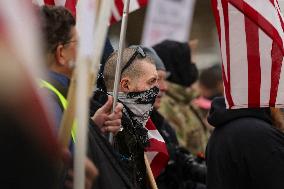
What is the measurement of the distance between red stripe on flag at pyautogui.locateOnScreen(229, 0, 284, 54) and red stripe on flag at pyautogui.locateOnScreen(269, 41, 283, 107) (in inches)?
5.6

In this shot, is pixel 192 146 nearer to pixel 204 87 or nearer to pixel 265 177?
pixel 204 87

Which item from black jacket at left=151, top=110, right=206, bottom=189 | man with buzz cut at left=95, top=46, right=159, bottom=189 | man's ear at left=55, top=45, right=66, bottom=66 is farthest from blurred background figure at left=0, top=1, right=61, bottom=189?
black jacket at left=151, top=110, right=206, bottom=189

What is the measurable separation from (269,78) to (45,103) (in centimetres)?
202

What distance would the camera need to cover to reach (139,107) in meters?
3.90

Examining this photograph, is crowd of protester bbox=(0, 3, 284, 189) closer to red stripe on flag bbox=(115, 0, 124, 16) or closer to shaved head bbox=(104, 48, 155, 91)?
shaved head bbox=(104, 48, 155, 91)

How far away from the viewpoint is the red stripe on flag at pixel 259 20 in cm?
399

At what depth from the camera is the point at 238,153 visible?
4051 millimetres

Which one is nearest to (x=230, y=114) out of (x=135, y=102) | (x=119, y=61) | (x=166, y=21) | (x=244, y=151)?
(x=244, y=151)

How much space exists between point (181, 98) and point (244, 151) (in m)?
3.11

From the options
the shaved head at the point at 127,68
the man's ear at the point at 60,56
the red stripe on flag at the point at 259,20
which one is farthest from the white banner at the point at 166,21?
the man's ear at the point at 60,56

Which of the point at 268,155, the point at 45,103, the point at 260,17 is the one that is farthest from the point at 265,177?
the point at 45,103

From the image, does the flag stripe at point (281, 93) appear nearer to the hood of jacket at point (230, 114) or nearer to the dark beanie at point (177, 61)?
the hood of jacket at point (230, 114)

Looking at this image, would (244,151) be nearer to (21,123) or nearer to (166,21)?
(21,123)

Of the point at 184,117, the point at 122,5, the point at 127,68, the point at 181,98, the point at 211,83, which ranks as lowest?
the point at 184,117
